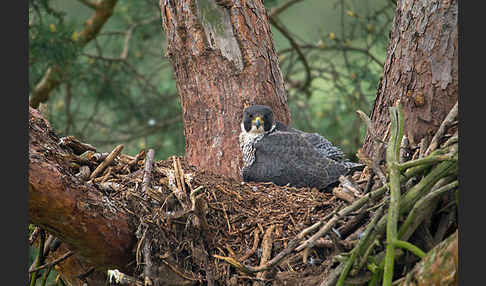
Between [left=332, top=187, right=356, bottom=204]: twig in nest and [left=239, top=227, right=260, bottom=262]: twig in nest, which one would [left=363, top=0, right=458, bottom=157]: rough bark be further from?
[left=239, top=227, right=260, bottom=262]: twig in nest

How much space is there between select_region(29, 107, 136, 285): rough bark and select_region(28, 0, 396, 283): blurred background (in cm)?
318

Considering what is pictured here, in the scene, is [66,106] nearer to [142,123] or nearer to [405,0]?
[142,123]

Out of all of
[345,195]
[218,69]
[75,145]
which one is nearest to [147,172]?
[75,145]

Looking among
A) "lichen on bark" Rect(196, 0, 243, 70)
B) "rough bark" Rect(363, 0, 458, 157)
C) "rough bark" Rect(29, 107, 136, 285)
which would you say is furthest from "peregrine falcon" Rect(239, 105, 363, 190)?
"rough bark" Rect(29, 107, 136, 285)

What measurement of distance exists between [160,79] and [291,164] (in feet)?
12.4

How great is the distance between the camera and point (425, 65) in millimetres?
2773

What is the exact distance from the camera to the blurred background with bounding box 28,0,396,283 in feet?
18.7

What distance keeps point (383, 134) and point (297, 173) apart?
87 centimetres

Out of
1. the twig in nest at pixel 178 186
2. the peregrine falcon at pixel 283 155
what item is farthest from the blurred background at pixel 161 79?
the twig in nest at pixel 178 186

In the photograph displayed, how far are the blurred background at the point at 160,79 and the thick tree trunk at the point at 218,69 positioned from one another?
6.34 ft

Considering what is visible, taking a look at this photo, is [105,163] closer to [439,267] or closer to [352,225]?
[352,225]

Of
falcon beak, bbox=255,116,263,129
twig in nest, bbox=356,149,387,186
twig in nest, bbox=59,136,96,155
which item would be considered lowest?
twig in nest, bbox=59,136,96,155

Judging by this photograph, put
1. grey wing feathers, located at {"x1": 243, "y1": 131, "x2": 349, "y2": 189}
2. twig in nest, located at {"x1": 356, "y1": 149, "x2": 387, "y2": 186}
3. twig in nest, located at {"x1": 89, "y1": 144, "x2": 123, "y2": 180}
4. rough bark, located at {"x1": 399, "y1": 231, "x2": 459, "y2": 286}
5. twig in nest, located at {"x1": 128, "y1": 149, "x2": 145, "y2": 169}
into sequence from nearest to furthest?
1. rough bark, located at {"x1": 399, "y1": 231, "x2": 459, "y2": 286}
2. twig in nest, located at {"x1": 356, "y1": 149, "x2": 387, "y2": 186}
3. twig in nest, located at {"x1": 89, "y1": 144, "x2": 123, "y2": 180}
4. twig in nest, located at {"x1": 128, "y1": 149, "x2": 145, "y2": 169}
5. grey wing feathers, located at {"x1": 243, "y1": 131, "x2": 349, "y2": 189}

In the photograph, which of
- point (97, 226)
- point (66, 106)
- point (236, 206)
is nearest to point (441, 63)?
point (236, 206)
